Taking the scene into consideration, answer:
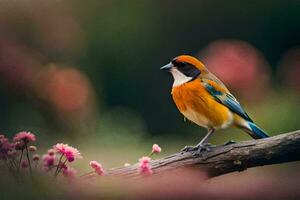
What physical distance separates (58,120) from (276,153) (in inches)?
76.3

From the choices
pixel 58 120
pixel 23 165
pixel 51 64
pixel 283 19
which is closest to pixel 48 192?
pixel 23 165

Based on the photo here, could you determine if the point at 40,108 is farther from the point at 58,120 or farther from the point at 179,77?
the point at 179,77

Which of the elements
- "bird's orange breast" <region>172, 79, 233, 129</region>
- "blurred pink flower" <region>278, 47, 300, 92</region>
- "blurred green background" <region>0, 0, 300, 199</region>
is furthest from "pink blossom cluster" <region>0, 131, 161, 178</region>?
"blurred pink flower" <region>278, 47, 300, 92</region>

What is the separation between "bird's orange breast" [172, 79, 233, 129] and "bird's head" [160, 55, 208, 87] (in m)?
0.02

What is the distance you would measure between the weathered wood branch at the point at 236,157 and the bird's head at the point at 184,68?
20 cm

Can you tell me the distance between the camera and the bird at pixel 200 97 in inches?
84.1

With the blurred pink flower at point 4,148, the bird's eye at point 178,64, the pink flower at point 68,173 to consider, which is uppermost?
the bird's eye at point 178,64

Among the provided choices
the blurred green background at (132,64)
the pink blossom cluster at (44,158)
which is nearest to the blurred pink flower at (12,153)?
the pink blossom cluster at (44,158)

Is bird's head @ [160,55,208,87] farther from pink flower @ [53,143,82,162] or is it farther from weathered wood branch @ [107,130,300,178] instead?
pink flower @ [53,143,82,162]

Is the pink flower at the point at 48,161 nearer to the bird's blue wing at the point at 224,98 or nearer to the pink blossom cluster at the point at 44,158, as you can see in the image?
the pink blossom cluster at the point at 44,158

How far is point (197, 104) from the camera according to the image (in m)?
2.13

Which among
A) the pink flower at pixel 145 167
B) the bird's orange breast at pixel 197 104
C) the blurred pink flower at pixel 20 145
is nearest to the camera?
the blurred pink flower at pixel 20 145

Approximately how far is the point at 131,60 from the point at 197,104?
2.33 m

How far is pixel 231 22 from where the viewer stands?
4785mm
